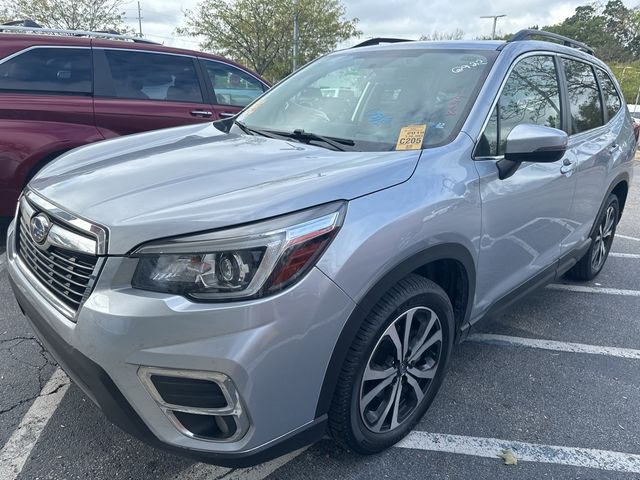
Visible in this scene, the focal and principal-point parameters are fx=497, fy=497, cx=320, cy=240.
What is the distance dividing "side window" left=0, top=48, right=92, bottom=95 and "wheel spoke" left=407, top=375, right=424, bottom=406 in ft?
13.4

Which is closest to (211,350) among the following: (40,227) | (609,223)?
(40,227)

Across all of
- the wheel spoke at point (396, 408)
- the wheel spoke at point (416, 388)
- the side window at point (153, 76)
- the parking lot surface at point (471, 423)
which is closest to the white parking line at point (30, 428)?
the parking lot surface at point (471, 423)

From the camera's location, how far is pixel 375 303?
1.84m

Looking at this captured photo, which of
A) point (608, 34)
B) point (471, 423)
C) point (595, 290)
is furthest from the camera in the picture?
point (608, 34)

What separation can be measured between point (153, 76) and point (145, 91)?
0.68 feet

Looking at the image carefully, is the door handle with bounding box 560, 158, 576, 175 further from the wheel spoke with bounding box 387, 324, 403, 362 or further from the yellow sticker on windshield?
the wheel spoke with bounding box 387, 324, 403, 362

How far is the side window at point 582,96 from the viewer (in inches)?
127

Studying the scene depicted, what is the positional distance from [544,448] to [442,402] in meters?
0.51

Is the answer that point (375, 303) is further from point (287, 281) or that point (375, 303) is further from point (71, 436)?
point (71, 436)

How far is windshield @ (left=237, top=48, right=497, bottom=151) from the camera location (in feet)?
7.72

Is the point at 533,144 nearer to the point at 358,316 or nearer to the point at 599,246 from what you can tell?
the point at 358,316

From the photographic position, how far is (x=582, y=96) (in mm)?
3410

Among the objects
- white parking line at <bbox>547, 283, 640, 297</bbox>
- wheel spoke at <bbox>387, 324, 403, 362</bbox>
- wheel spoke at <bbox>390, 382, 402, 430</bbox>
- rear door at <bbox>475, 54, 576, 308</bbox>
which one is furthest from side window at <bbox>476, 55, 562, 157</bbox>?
white parking line at <bbox>547, 283, 640, 297</bbox>

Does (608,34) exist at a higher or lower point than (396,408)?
higher
